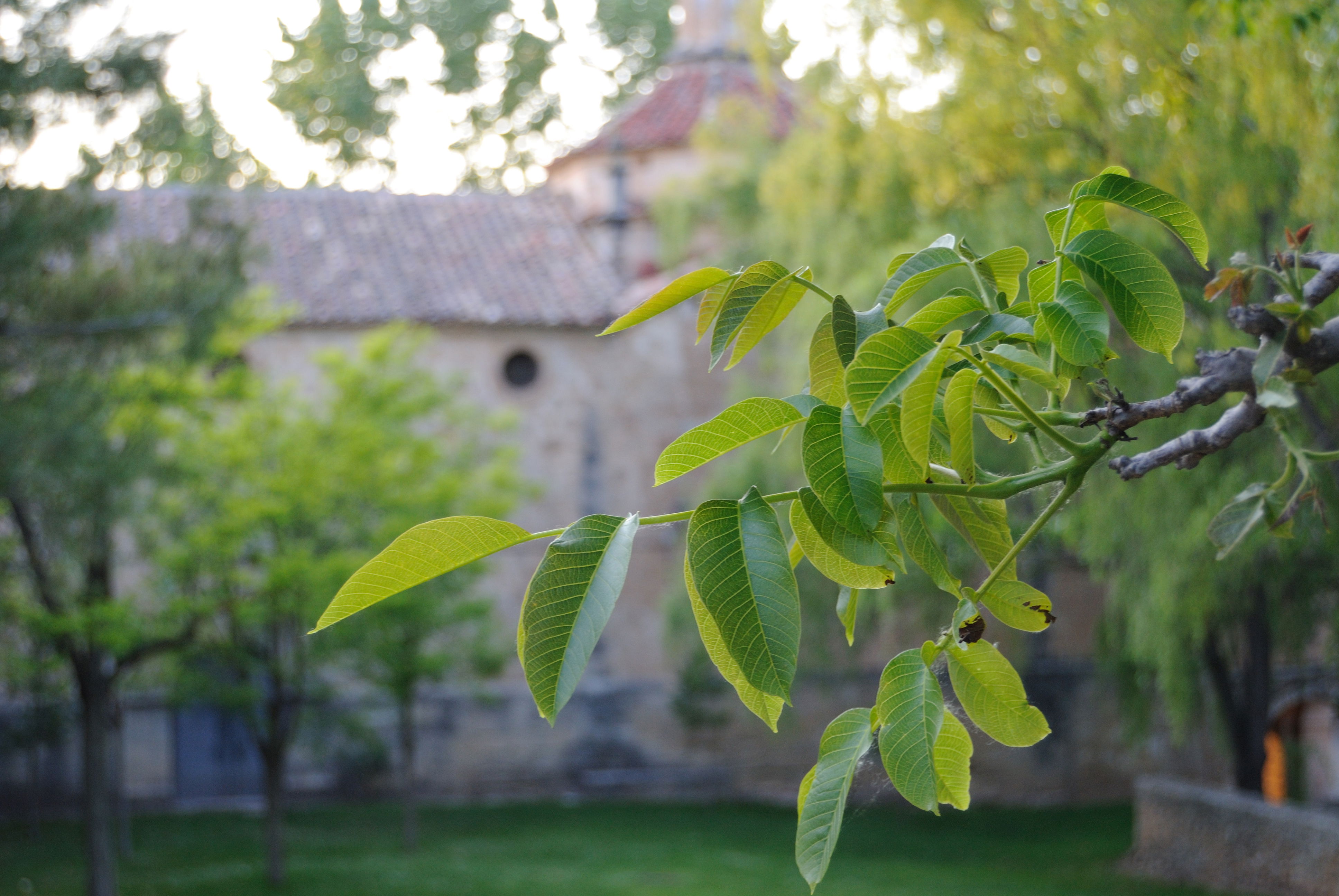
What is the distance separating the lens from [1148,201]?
1235 millimetres

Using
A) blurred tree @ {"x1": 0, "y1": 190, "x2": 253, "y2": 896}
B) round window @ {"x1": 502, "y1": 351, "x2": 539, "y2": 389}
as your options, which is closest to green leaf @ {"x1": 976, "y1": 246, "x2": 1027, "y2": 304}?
blurred tree @ {"x1": 0, "y1": 190, "x2": 253, "y2": 896}

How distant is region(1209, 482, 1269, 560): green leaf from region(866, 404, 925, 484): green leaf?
536mm

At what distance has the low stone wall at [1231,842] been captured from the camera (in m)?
9.67

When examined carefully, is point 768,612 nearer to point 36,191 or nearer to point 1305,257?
point 1305,257

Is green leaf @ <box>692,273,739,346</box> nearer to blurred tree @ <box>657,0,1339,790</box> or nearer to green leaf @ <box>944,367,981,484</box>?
green leaf @ <box>944,367,981,484</box>

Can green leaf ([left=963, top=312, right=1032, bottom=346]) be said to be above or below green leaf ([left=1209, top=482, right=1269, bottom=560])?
above

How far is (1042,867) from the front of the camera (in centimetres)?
1310

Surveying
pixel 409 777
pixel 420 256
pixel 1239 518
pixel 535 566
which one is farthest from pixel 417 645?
pixel 1239 518

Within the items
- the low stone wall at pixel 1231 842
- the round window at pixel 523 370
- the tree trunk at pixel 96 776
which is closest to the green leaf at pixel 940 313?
the low stone wall at pixel 1231 842

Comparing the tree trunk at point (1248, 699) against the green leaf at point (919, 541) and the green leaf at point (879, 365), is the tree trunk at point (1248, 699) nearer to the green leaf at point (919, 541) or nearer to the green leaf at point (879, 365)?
the green leaf at point (919, 541)

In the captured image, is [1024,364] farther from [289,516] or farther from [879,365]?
[289,516]

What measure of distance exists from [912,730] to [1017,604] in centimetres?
25

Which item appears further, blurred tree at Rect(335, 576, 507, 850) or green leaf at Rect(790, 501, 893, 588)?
blurred tree at Rect(335, 576, 507, 850)

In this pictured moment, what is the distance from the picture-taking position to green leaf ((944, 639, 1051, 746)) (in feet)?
4.02
